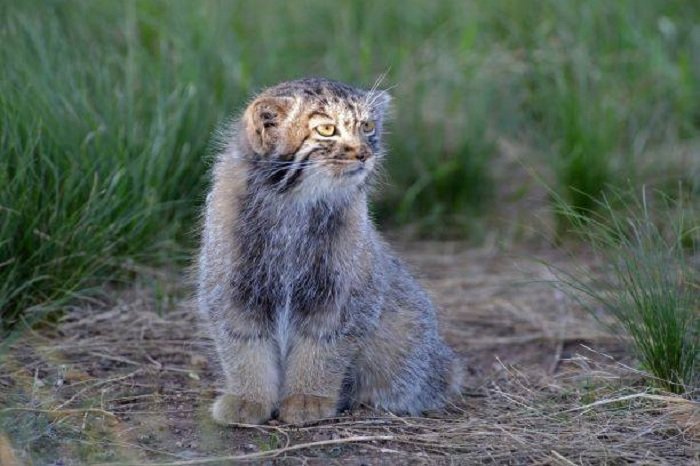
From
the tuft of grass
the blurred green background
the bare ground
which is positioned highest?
the blurred green background

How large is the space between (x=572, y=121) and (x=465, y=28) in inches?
59.2

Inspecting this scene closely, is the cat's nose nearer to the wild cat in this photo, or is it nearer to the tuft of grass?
the wild cat

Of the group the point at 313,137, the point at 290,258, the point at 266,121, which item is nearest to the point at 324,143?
the point at 313,137

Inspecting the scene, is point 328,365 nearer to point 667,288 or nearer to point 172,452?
point 172,452

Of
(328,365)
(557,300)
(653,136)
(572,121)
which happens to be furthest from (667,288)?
(653,136)

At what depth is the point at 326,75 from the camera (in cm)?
832

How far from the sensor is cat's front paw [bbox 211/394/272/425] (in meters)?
4.86

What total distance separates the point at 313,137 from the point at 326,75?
372 cm

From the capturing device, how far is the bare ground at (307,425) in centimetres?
447

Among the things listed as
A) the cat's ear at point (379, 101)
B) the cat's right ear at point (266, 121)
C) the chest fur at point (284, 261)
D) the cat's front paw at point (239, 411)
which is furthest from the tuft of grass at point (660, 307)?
the cat's front paw at point (239, 411)

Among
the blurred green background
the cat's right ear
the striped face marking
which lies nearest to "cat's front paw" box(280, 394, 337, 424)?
the striped face marking

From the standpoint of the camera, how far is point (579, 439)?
4535 millimetres

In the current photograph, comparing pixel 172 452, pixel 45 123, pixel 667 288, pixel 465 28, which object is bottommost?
pixel 172 452

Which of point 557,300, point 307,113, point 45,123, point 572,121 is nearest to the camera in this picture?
point 307,113
